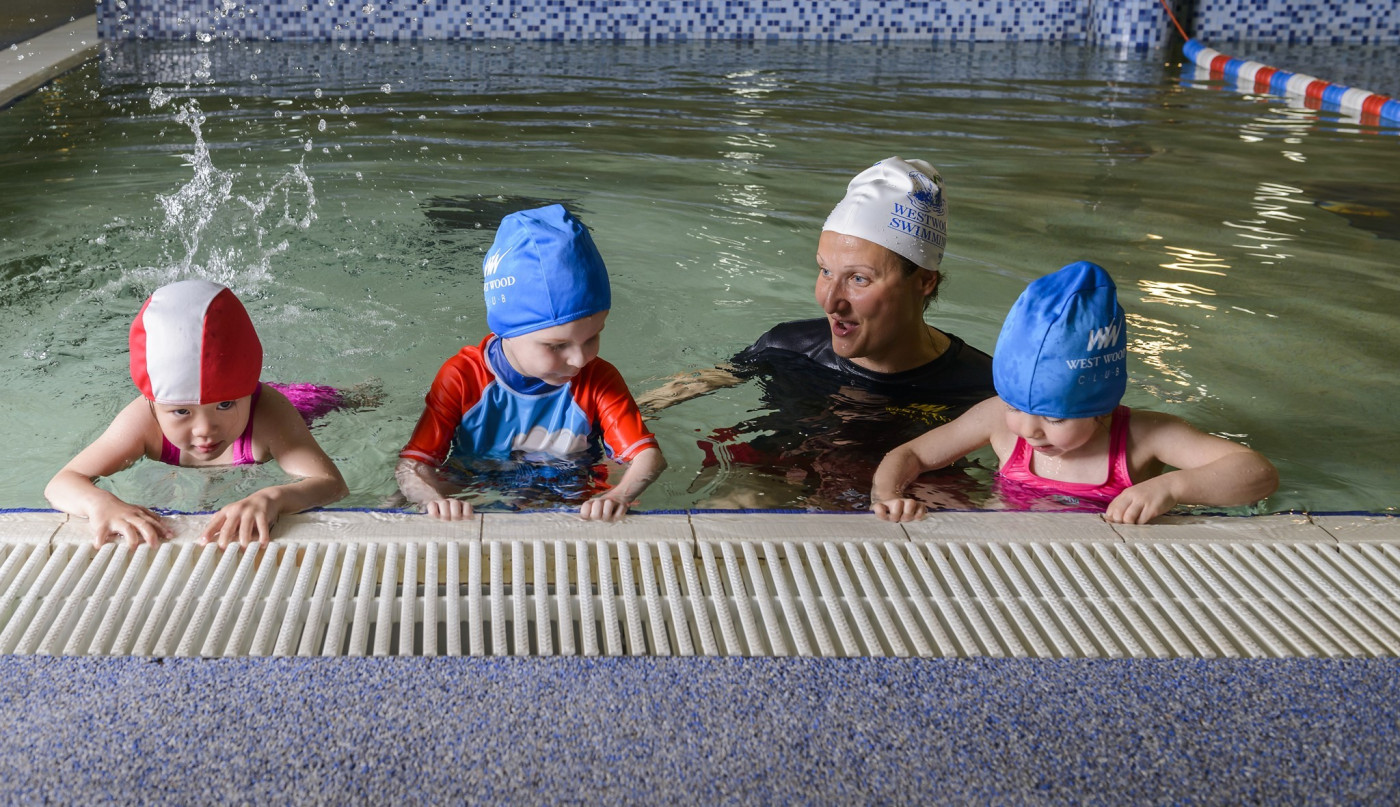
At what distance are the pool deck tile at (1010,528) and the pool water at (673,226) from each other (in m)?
0.56

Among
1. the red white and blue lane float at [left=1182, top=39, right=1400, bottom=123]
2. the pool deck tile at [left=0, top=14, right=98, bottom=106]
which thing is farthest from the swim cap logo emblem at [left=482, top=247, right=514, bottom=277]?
the red white and blue lane float at [left=1182, top=39, right=1400, bottom=123]

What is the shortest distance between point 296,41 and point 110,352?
37.2 ft

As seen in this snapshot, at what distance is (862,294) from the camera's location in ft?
11.6

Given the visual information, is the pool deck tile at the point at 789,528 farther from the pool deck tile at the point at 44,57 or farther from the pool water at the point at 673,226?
the pool deck tile at the point at 44,57

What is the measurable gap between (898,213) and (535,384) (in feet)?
4.21

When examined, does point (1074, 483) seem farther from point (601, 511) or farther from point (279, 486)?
point (279, 486)

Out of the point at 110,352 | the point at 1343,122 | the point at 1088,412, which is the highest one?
the point at 1343,122

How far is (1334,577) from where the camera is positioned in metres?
2.32

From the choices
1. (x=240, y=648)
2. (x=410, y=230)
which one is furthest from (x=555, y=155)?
(x=240, y=648)

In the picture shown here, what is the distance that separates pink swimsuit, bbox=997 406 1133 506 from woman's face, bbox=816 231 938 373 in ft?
2.01

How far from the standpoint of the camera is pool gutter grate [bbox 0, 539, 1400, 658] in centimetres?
204

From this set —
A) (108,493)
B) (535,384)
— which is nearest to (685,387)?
(535,384)

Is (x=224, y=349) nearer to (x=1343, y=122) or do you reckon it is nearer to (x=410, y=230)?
(x=410, y=230)

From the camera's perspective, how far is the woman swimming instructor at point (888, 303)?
3.54 metres
